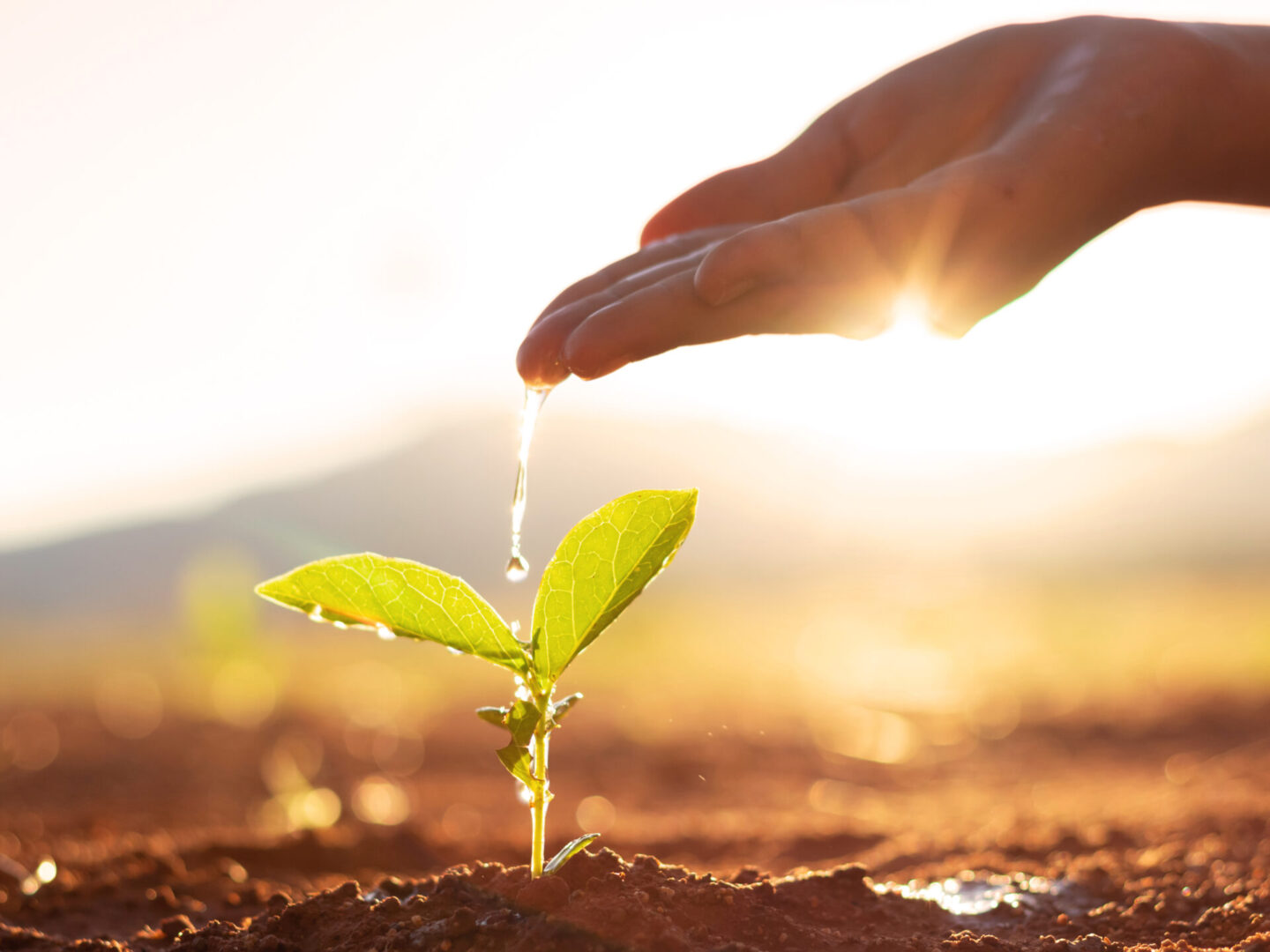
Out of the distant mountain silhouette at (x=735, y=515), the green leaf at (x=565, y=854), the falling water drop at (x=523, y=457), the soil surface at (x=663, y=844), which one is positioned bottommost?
the soil surface at (x=663, y=844)

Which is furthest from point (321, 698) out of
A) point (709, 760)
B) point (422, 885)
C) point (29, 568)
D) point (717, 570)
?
point (29, 568)

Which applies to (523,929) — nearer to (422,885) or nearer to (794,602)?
(422,885)

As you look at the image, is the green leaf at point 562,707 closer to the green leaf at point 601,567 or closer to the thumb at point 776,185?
the green leaf at point 601,567

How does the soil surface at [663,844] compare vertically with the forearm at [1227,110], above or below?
below

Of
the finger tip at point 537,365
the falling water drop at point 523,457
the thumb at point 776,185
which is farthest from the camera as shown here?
the thumb at point 776,185

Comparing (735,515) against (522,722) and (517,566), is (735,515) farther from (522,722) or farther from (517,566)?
(522,722)

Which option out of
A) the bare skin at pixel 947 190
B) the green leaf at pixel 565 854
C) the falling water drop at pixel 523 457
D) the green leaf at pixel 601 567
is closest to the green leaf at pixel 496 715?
the green leaf at pixel 601 567

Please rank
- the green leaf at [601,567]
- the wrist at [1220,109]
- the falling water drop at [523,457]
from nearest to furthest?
1. the green leaf at [601,567]
2. the falling water drop at [523,457]
3. the wrist at [1220,109]

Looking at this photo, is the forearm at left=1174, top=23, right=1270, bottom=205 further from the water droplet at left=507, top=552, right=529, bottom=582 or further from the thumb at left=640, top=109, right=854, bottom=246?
the water droplet at left=507, top=552, right=529, bottom=582

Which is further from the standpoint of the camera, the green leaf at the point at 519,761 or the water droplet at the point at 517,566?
the water droplet at the point at 517,566
